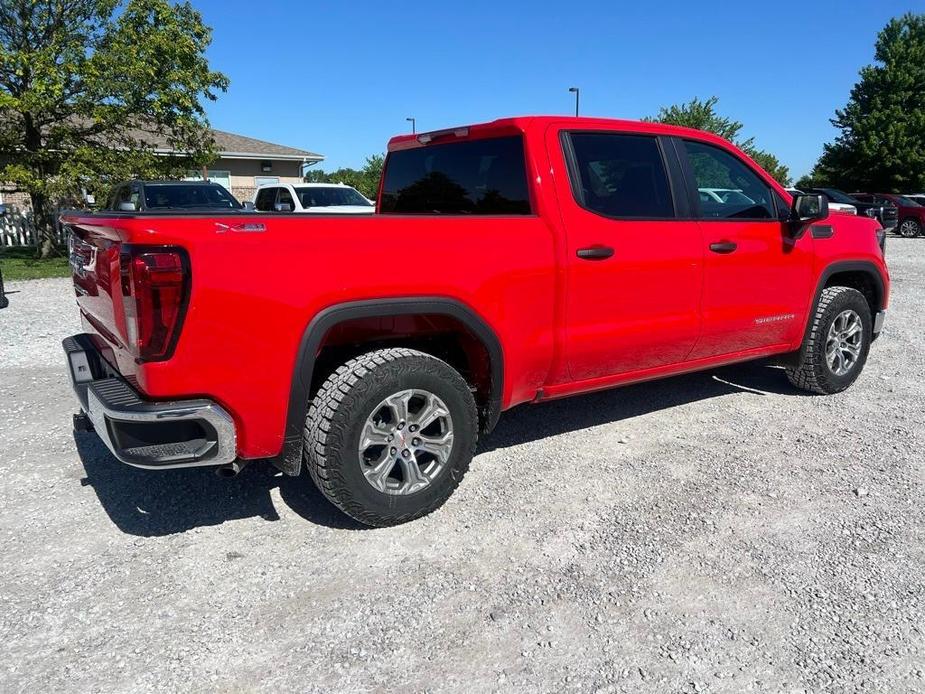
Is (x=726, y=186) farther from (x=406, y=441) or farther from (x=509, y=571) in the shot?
(x=509, y=571)

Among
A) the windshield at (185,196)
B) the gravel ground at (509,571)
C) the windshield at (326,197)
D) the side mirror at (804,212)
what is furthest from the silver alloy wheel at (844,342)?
the windshield at (326,197)

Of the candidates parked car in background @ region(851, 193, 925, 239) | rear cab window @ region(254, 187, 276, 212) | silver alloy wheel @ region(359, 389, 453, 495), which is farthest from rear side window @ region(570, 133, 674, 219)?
parked car in background @ region(851, 193, 925, 239)

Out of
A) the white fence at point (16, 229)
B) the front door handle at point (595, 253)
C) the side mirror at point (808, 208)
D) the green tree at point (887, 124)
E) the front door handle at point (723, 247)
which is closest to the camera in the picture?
the front door handle at point (595, 253)

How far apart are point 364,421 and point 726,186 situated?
2.84m

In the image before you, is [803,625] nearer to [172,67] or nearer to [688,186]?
[688,186]

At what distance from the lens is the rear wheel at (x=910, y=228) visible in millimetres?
24797

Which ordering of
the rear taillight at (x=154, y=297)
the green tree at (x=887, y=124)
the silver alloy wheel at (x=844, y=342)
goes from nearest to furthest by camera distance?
the rear taillight at (x=154, y=297) < the silver alloy wheel at (x=844, y=342) < the green tree at (x=887, y=124)

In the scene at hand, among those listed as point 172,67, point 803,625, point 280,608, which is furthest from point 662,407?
point 172,67

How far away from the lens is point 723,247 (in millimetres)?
4230

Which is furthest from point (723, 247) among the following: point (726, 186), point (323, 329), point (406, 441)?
point (323, 329)

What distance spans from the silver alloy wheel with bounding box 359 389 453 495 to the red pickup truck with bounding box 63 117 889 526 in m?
0.01

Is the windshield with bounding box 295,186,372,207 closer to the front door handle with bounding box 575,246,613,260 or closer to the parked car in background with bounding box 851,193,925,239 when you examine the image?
the front door handle with bounding box 575,246,613,260

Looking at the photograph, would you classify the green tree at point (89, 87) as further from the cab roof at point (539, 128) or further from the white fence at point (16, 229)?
the cab roof at point (539, 128)

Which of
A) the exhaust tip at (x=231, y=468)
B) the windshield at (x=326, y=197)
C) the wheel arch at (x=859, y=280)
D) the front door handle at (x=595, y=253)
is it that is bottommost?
the exhaust tip at (x=231, y=468)
